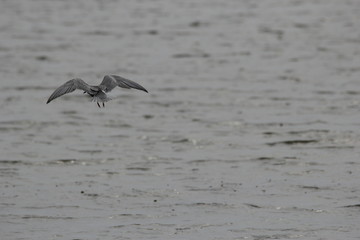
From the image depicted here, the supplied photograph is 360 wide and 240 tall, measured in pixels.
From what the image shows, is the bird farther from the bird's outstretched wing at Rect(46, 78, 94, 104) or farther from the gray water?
Result: the gray water

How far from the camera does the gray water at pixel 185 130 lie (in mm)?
13812

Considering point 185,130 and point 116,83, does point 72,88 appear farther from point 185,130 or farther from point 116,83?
point 185,130

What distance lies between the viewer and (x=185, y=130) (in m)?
19.0

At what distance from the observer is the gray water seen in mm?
13812

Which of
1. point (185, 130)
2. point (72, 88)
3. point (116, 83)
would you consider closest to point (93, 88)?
point (72, 88)

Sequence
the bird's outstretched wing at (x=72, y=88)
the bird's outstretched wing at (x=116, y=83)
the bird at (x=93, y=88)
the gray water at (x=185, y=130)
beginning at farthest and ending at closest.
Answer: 1. the gray water at (x=185, y=130)
2. the bird's outstretched wing at (x=116, y=83)
3. the bird's outstretched wing at (x=72, y=88)
4. the bird at (x=93, y=88)

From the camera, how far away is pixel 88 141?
60.0 feet

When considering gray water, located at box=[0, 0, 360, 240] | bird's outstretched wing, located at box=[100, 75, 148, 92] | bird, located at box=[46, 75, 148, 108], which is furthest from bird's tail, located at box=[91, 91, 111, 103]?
gray water, located at box=[0, 0, 360, 240]

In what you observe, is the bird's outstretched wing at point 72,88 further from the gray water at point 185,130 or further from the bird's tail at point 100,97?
the gray water at point 185,130

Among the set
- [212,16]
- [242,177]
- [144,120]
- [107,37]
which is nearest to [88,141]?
[144,120]

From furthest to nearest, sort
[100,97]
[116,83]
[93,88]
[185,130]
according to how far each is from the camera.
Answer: [185,130]
[116,83]
[93,88]
[100,97]

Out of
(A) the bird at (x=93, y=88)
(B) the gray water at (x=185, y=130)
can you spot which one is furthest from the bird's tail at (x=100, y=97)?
(B) the gray water at (x=185, y=130)

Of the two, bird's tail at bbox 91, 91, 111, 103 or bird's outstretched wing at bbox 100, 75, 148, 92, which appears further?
bird's outstretched wing at bbox 100, 75, 148, 92

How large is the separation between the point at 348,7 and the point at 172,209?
22.5 m
